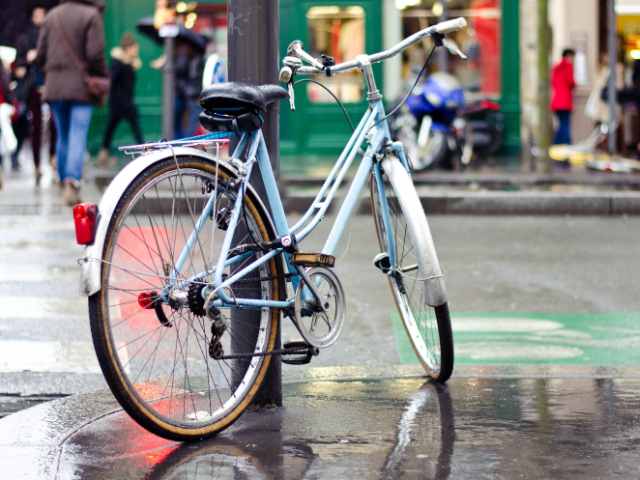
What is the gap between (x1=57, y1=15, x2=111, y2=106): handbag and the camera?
1277cm

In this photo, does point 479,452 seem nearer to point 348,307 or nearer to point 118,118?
point 348,307

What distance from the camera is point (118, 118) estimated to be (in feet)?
62.2

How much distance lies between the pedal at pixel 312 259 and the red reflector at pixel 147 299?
62cm

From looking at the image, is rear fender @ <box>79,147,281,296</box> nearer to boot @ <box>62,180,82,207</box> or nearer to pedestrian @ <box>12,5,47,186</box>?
boot @ <box>62,180,82,207</box>

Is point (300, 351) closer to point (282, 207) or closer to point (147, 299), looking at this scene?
point (282, 207)

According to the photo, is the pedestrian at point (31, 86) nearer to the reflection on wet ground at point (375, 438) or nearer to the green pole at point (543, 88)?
the green pole at point (543, 88)

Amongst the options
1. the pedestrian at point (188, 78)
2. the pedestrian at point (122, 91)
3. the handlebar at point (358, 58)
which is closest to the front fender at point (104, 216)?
the handlebar at point (358, 58)

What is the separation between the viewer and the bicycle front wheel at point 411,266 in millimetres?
5047

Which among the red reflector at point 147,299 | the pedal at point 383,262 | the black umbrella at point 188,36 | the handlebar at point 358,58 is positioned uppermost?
the black umbrella at point 188,36

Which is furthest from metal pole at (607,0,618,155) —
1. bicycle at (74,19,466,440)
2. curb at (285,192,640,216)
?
bicycle at (74,19,466,440)

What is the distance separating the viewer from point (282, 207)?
184 inches

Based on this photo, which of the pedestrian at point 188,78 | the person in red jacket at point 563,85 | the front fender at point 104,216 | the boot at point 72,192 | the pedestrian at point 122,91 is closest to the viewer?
the front fender at point 104,216

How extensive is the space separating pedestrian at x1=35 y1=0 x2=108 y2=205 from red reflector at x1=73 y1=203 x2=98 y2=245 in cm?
887

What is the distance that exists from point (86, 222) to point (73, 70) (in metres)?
9.16
